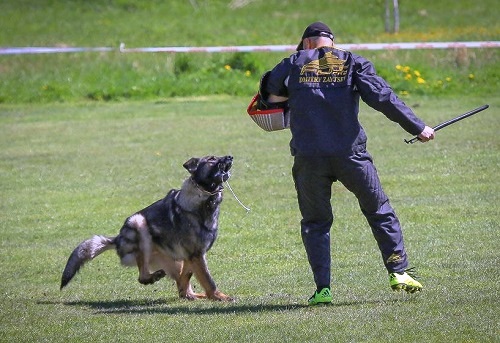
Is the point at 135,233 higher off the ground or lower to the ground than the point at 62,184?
higher

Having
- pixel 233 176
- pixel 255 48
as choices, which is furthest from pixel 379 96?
pixel 255 48

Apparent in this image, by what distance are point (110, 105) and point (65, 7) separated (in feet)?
40.2

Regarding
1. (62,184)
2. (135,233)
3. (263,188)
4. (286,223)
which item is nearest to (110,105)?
(62,184)

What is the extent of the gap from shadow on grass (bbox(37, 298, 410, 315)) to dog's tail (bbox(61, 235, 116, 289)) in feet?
0.81

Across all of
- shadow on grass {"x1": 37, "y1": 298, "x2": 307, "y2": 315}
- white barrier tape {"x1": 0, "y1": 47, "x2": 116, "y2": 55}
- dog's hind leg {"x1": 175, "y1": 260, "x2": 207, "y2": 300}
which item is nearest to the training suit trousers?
shadow on grass {"x1": 37, "y1": 298, "x2": 307, "y2": 315}

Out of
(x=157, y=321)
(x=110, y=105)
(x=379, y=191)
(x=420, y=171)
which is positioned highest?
(x=379, y=191)

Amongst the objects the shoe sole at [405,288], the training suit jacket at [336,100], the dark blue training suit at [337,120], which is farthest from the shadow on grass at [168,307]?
the training suit jacket at [336,100]

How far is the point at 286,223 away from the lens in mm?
11539

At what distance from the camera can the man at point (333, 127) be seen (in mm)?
6938

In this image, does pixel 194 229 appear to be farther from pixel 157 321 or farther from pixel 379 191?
pixel 379 191

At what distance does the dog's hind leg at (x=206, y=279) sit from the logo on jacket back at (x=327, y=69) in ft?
6.57

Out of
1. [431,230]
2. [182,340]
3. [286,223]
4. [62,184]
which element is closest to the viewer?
[182,340]

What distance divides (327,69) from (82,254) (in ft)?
9.15

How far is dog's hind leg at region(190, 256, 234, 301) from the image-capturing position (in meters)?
8.08
